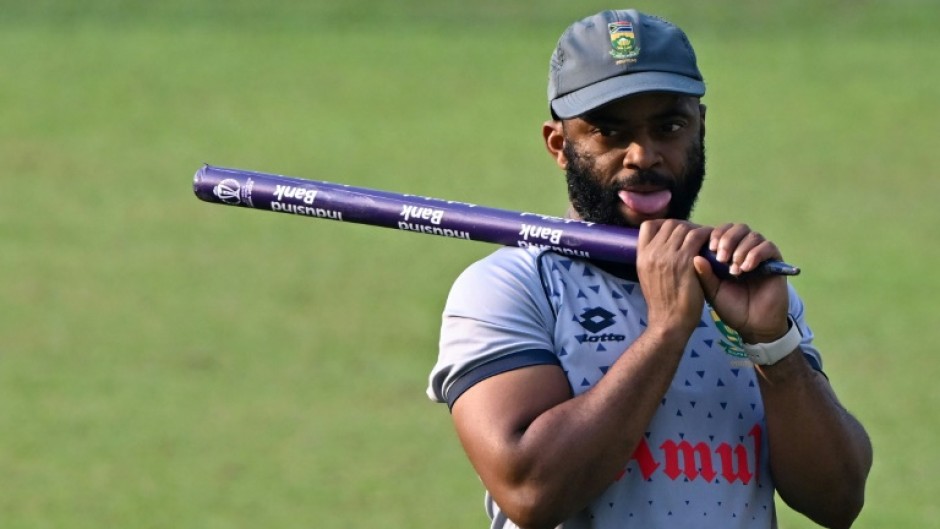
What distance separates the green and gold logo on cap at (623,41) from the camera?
3.77 m

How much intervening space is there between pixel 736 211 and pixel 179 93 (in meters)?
6.24

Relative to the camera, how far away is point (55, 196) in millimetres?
15594

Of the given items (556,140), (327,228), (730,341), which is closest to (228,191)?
(556,140)

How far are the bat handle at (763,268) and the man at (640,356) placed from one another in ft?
0.06

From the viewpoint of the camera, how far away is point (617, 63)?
3.77 m

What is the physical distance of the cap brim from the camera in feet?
12.3

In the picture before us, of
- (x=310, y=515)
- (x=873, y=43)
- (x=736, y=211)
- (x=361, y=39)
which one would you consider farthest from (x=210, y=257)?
(x=873, y=43)

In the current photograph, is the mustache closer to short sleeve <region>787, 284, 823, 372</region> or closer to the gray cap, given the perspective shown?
the gray cap

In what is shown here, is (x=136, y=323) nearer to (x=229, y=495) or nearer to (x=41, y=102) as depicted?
(x=229, y=495)

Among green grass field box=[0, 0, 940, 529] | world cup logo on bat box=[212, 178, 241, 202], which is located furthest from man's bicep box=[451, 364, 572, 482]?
green grass field box=[0, 0, 940, 529]

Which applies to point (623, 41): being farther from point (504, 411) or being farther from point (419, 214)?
point (504, 411)

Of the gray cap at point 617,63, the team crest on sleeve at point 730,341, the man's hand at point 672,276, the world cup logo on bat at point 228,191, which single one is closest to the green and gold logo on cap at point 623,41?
the gray cap at point 617,63

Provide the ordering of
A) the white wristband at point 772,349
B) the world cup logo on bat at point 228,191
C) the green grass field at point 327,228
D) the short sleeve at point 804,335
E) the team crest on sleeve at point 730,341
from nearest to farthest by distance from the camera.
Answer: the white wristband at point 772,349 < the team crest on sleeve at point 730,341 < the short sleeve at point 804,335 < the world cup logo on bat at point 228,191 < the green grass field at point 327,228

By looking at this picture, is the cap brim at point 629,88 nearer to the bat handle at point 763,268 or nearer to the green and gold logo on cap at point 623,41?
the green and gold logo on cap at point 623,41
